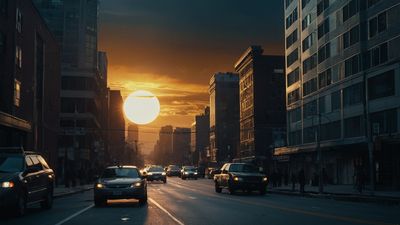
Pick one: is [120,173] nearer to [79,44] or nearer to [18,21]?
[18,21]

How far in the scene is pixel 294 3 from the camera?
85.8m

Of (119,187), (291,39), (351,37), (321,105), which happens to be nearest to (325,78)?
(321,105)

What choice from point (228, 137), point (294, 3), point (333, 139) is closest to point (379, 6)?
point (333, 139)

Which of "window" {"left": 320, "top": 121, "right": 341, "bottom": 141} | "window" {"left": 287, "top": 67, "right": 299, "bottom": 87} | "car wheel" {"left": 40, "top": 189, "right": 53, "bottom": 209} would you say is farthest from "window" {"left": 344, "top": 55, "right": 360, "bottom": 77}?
"car wheel" {"left": 40, "top": 189, "right": 53, "bottom": 209}

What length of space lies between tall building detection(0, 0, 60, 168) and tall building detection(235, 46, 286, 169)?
46946mm

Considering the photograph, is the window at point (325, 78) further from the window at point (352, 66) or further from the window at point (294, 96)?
the window at point (294, 96)

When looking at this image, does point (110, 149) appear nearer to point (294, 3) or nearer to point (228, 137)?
point (228, 137)

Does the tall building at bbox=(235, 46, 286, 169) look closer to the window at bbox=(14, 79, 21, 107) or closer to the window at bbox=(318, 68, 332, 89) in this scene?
the window at bbox=(318, 68, 332, 89)

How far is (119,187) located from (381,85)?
37.3 m

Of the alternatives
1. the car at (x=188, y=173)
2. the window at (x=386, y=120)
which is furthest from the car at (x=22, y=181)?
the car at (x=188, y=173)

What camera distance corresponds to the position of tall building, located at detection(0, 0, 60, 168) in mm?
48625

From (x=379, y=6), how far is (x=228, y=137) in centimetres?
11568

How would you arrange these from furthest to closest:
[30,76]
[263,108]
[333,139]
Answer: [263,108] → [333,139] → [30,76]

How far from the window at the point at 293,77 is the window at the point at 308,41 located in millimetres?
5281
